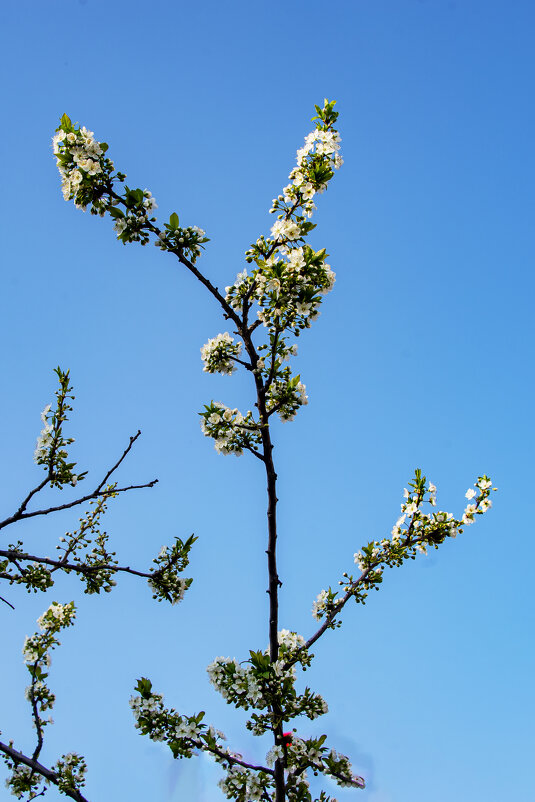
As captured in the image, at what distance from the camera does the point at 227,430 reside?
6.19 meters

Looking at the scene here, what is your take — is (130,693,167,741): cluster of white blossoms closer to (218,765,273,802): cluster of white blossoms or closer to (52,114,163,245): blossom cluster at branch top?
(218,765,273,802): cluster of white blossoms

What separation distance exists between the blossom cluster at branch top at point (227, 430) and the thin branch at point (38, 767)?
396 centimetres

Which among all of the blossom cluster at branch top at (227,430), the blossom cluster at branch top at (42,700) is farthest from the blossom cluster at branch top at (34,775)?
the blossom cluster at branch top at (227,430)

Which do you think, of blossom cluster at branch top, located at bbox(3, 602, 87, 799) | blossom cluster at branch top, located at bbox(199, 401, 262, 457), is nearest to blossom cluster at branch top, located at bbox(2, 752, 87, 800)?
blossom cluster at branch top, located at bbox(3, 602, 87, 799)

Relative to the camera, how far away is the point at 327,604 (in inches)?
263

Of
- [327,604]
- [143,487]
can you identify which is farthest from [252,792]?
[143,487]

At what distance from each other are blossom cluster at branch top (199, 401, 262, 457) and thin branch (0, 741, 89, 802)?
3963 millimetres

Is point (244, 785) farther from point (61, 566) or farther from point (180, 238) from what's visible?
point (180, 238)

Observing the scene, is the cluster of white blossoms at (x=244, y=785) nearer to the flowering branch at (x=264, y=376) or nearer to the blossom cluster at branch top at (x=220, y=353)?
the flowering branch at (x=264, y=376)

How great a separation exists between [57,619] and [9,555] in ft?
9.34

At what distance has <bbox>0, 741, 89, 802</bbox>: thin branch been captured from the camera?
608 centimetres

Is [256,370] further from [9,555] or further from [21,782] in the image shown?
[21,782]

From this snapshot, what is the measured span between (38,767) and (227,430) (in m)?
4.27

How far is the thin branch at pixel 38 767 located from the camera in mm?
6084
